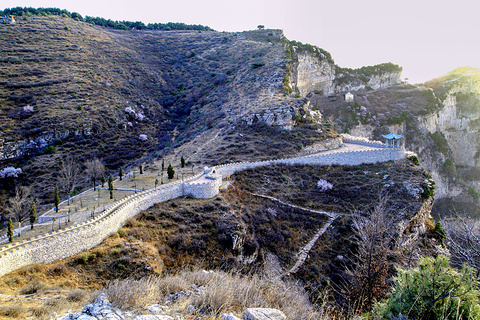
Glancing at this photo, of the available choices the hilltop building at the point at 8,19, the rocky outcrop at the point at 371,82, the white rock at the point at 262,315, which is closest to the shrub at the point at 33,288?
the white rock at the point at 262,315

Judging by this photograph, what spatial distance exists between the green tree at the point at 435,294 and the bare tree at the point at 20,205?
2400cm

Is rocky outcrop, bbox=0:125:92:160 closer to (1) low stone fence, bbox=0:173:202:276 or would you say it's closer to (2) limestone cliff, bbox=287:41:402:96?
(1) low stone fence, bbox=0:173:202:276

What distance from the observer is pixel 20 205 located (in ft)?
79.9

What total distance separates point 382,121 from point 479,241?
5717cm

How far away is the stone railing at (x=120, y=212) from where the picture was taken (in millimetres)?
14656

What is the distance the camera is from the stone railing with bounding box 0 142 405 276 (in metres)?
14.7

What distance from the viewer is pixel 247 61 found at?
6009 cm

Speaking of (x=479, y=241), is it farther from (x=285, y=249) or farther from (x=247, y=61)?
(x=247, y=61)

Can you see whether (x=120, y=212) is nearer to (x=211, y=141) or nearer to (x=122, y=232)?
(x=122, y=232)

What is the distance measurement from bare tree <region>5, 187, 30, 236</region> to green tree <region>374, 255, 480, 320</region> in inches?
945

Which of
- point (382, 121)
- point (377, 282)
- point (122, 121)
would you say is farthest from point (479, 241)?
point (382, 121)

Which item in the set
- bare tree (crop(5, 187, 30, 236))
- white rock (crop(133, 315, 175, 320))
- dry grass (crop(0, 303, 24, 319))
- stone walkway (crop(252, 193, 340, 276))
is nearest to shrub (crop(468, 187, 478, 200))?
stone walkway (crop(252, 193, 340, 276))

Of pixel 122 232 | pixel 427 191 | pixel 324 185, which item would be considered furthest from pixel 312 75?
pixel 122 232

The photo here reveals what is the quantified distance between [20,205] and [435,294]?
2807 centimetres
